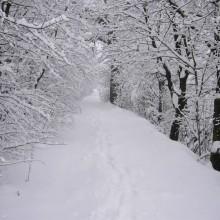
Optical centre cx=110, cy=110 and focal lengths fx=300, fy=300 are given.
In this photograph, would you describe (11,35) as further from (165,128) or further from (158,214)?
(165,128)

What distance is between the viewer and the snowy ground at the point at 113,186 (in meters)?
4.75

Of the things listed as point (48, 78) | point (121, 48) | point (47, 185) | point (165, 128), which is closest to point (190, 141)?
point (165, 128)

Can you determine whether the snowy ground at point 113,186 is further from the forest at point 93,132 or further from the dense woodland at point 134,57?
the dense woodland at point 134,57

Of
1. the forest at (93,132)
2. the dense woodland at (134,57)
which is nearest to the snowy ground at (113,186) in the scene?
the forest at (93,132)

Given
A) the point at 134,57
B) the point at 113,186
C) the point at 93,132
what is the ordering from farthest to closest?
the point at 93,132 → the point at 134,57 → the point at 113,186

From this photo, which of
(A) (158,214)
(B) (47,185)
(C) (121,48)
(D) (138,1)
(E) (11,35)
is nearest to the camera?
(E) (11,35)

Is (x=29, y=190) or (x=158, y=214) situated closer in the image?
(x=158, y=214)

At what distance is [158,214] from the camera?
467cm

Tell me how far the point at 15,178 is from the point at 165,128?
10.4 meters

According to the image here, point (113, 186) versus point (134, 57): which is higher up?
point (134, 57)

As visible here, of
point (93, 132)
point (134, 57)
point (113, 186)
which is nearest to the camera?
point (113, 186)

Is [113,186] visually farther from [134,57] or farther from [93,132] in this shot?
[93,132]

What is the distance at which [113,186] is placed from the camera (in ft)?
19.5

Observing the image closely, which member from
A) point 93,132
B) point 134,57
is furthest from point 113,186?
point 93,132
